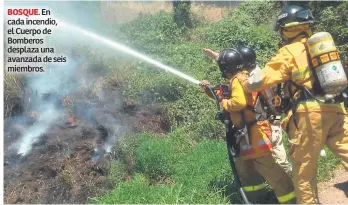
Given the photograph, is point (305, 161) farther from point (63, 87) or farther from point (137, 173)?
point (63, 87)

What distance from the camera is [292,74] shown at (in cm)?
399

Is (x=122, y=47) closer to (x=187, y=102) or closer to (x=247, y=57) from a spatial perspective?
(x=187, y=102)

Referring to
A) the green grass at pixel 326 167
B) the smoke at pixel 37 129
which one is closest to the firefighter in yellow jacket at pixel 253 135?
the green grass at pixel 326 167

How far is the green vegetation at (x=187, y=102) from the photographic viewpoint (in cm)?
541

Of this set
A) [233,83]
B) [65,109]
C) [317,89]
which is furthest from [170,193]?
[65,109]

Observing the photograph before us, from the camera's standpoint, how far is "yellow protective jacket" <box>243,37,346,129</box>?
156 inches

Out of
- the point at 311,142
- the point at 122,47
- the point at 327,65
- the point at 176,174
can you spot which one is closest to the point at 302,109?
the point at 311,142

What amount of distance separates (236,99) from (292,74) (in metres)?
0.62

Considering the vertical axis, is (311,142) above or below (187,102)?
below

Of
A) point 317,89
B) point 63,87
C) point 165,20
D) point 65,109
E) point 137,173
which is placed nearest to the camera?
point 317,89

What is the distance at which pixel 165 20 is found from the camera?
45.3 feet

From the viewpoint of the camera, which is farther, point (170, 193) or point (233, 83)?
point (170, 193)

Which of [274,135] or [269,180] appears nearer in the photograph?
[269,180]

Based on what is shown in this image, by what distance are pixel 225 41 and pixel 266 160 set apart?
22.7 feet
